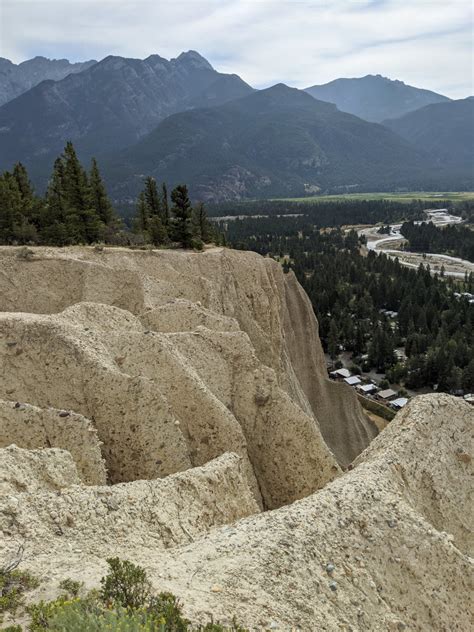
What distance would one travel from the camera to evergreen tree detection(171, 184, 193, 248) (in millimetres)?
45250

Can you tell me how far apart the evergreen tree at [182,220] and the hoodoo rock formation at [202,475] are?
491 inches

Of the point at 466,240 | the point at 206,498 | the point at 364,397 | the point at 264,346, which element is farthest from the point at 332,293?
the point at 466,240

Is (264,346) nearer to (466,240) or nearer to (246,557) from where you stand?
(246,557)

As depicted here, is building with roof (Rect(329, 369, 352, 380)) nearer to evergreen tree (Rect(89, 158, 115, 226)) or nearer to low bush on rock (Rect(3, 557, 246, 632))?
evergreen tree (Rect(89, 158, 115, 226))

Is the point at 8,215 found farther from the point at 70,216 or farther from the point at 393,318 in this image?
the point at 393,318

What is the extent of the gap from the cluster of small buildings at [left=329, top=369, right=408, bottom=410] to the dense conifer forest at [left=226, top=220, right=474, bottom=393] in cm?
415

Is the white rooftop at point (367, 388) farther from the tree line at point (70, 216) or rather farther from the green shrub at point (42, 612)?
the green shrub at point (42, 612)

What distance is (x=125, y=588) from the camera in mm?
9266

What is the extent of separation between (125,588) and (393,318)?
9904cm

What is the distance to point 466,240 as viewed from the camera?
178000 mm

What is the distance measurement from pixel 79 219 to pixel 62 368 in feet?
89.4

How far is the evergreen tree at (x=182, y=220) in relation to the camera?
148 feet

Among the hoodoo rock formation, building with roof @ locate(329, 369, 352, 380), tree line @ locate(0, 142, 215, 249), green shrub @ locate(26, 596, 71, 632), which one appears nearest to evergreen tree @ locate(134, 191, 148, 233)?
tree line @ locate(0, 142, 215, 249)

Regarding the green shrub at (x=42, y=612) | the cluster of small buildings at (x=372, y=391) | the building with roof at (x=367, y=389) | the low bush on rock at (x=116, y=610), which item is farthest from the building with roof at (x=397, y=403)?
the green shrub at (x=42, y=612)
